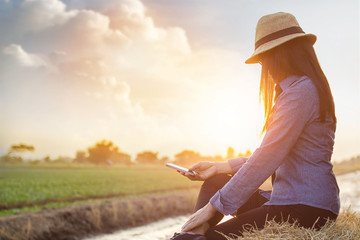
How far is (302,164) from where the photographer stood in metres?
1.88

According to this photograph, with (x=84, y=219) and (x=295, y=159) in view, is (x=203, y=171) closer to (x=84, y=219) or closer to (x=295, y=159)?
(x=295, y=159)

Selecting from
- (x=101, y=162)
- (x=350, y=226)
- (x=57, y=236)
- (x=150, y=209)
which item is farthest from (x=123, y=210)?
(x=101, y=162)

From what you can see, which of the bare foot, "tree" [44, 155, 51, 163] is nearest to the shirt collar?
the bare foot

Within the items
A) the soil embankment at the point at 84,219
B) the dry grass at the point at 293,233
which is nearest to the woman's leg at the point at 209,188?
the dry grass at the point at 293,233

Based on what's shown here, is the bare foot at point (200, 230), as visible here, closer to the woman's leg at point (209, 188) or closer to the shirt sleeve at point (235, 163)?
the woman's leg at point (209, 188)

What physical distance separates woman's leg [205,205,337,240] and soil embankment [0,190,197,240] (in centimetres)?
556

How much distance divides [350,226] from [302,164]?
79cm

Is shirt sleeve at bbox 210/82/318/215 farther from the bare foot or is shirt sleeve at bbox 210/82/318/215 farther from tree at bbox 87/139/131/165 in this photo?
tree at bbox 87/139/131/165

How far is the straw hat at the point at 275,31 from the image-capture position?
201 centimetres

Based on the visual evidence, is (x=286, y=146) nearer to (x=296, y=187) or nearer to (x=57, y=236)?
(x=296, y=187)

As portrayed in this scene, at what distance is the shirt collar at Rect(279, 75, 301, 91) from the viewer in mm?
1955

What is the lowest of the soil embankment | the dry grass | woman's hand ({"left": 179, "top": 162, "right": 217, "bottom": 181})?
the soil embankment

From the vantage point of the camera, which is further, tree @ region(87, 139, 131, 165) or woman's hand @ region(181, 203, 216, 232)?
tree @ region(87, 139, 131, 165)

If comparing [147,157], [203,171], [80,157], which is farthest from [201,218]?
[147,157]
